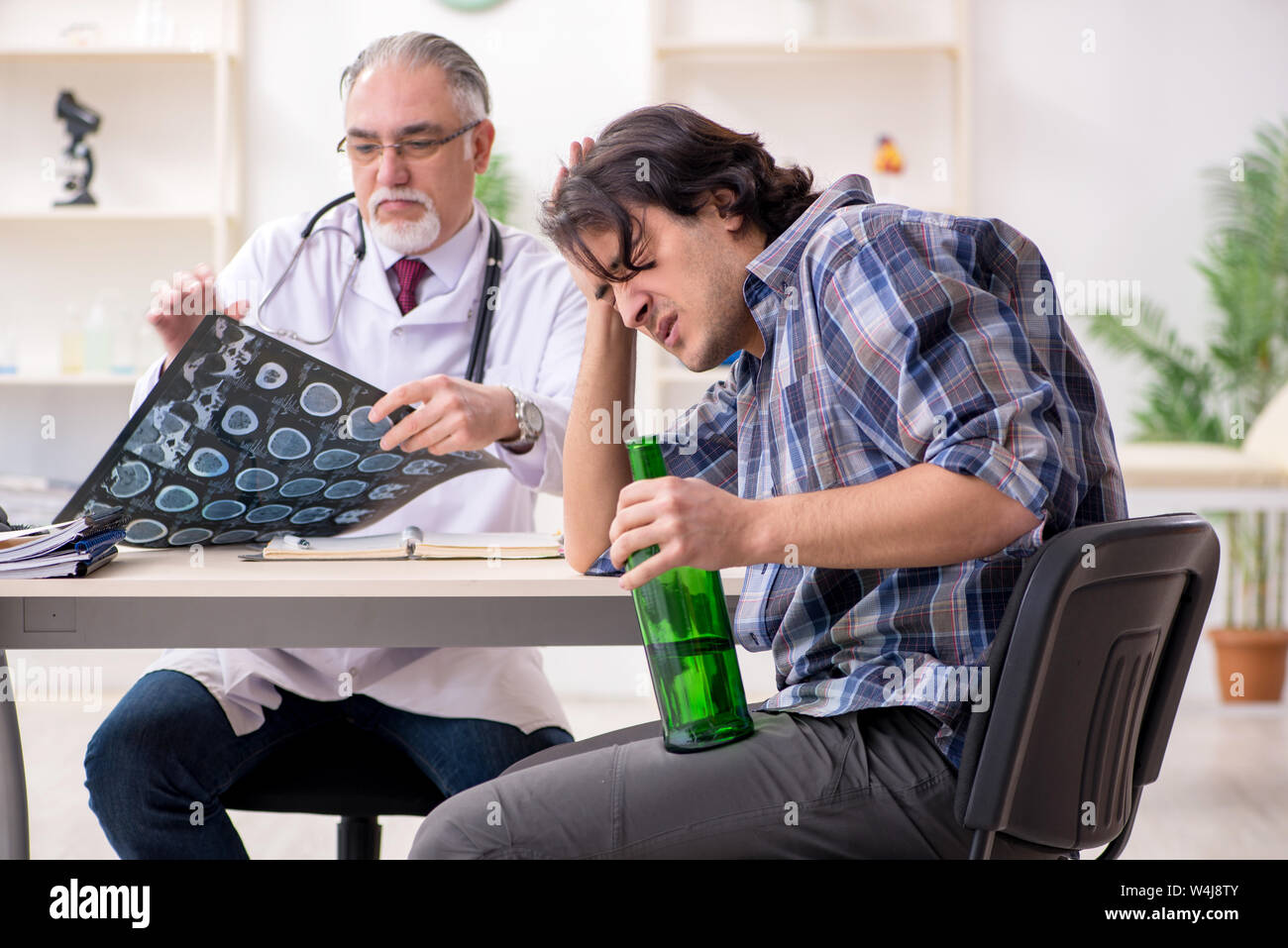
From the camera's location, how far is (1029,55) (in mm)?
3982

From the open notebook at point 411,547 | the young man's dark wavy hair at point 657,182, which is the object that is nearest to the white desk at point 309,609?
the open notebook at point 411,547

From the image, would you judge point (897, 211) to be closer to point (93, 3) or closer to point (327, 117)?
point (327, 117)

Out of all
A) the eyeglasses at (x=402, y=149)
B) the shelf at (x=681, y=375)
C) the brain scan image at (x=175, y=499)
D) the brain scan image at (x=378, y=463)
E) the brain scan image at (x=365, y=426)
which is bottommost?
the brain scan image at (x=175, y=499)

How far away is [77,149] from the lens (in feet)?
12.6

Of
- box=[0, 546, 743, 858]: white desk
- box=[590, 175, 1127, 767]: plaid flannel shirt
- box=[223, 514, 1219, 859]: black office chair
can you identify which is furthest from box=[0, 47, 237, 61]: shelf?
box=[223, 514, 1219, 859]: black office chair

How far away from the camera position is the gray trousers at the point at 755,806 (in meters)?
0.92

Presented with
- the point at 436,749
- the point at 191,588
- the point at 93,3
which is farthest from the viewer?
the point at 93,3

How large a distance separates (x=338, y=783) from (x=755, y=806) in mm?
696

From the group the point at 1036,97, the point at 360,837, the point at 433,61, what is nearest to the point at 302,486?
the point at 360,837

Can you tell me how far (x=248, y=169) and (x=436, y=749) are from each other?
3.07 m

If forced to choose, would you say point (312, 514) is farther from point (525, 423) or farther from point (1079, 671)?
point (1079, 671)

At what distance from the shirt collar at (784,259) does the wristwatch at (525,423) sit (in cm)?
48

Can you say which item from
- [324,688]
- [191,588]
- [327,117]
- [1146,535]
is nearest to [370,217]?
[324,688]

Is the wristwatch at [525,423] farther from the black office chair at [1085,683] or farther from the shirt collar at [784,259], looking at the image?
the black office chair at [1085,683]
